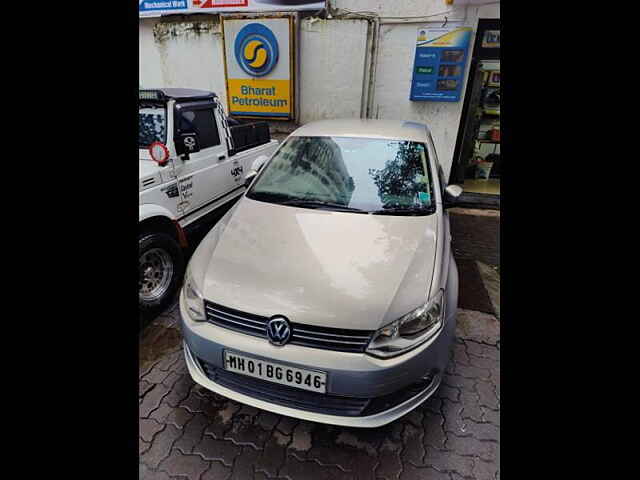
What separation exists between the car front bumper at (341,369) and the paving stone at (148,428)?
0.47 m

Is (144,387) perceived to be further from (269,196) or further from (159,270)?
(269,196)

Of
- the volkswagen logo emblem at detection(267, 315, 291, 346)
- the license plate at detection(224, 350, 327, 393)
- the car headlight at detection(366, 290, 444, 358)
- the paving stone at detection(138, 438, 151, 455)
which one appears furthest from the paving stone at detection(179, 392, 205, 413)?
the car headlight at detection(366, 290, 444, 358)

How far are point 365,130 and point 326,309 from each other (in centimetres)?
195

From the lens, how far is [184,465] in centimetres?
183

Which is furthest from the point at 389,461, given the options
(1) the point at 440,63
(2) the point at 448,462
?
(1) the point at 440,63

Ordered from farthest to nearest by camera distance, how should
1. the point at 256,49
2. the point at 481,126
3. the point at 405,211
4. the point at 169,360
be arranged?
the point at 481,126, the point at 256,49, the point at 169,360, the point at 405,211

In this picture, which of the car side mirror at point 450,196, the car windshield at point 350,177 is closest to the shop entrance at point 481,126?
the car side mirror at point 450,196

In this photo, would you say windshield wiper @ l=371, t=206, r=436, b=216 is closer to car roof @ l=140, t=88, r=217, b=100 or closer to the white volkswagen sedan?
the white volkswagen sedan

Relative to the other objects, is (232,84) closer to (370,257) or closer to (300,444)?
(370,257)

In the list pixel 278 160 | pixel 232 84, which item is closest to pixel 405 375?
pixel 278 160

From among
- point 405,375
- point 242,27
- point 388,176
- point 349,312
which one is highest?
point 242,27

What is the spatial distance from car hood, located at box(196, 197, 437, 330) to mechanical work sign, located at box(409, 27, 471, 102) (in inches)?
180

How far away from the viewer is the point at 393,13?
5.78 meters
